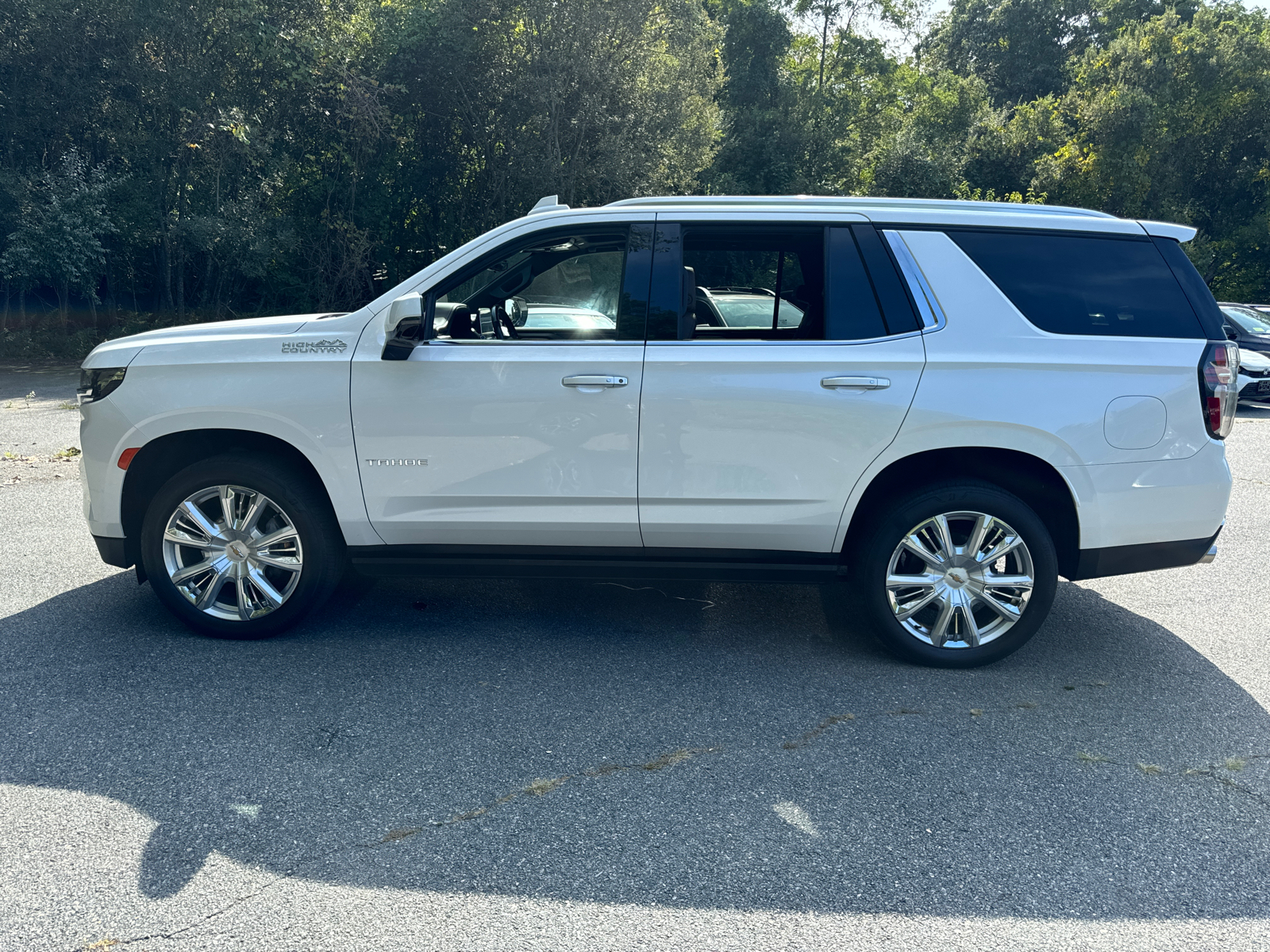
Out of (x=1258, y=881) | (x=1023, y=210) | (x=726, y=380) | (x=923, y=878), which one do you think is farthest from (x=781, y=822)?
(x=1023, y=210)

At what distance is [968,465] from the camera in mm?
4492

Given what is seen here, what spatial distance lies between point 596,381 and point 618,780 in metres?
1.71

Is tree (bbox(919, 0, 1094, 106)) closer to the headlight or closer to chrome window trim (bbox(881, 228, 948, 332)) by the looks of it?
chrome window trim (bbox(881, 228, 948, 332))

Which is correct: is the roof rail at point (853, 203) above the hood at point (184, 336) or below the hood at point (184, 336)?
above

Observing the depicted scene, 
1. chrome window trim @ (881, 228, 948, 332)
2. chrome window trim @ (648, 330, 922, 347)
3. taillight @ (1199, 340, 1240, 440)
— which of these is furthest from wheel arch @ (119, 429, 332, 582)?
taillight @ (1199, 340, 1240, 440)

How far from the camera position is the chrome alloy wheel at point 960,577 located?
4383mm

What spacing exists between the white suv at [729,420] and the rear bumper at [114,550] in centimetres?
3

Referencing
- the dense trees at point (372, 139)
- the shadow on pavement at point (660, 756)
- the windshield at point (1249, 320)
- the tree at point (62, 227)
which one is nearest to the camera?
the shadow on pavement at point (660, 756)

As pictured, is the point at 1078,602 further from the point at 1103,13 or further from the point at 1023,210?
the point at 1103,13

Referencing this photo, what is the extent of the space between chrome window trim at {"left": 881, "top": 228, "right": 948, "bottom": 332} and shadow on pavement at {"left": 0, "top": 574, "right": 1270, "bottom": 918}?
155 cm

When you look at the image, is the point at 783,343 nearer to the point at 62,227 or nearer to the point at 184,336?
the point at 184,336

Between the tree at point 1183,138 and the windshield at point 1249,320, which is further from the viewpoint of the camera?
the tree at point 1183,138

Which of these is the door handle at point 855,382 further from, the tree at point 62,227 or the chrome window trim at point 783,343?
the tree at point 62,227

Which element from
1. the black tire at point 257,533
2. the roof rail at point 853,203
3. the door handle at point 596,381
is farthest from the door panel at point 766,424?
the black tire at point 257,533
